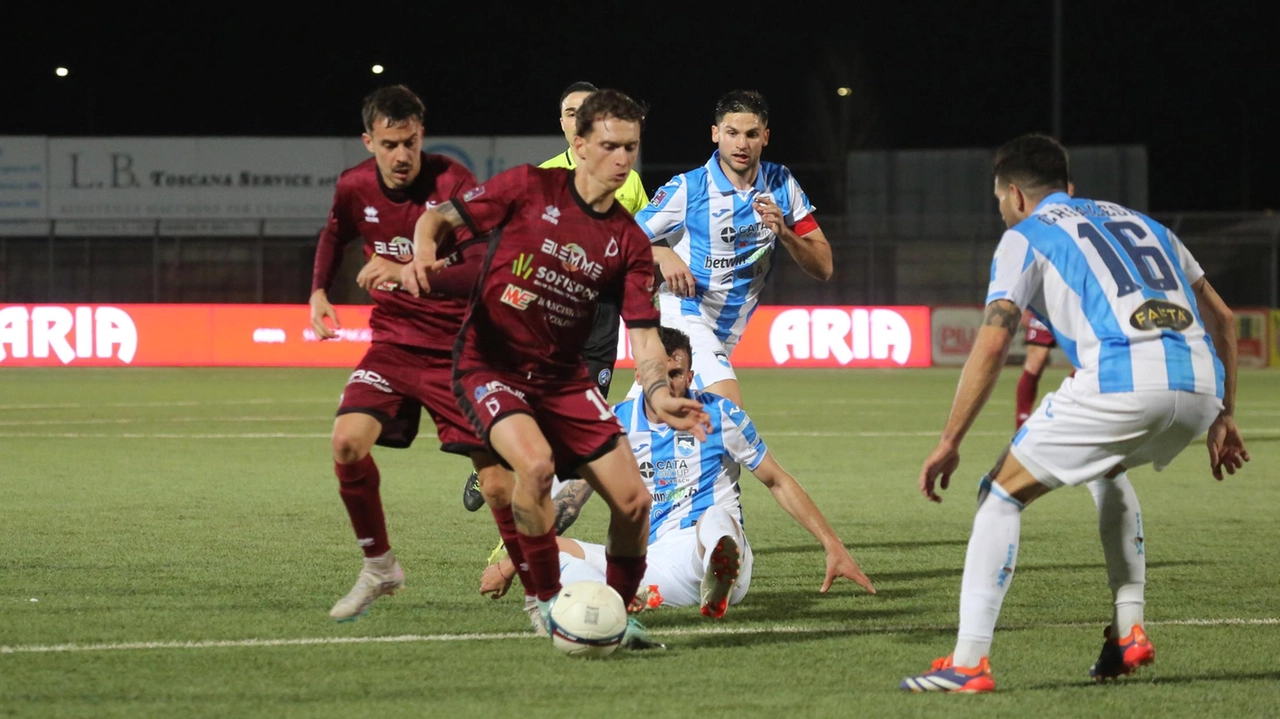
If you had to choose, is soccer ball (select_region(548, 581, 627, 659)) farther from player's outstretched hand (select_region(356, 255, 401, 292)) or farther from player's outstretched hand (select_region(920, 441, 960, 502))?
player's outstretched hand (select_region(356, 255, 401, 292))

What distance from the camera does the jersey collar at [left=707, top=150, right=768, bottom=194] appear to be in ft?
24.5

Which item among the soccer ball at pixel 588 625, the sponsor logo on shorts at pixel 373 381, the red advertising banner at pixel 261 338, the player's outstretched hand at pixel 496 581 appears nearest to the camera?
the soccer ball at pixel 588 625

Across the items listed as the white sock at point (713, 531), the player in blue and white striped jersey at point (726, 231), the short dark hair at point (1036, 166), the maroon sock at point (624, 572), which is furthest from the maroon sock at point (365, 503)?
the short dark hair at point (1036, 166)

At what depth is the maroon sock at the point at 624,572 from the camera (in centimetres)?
547

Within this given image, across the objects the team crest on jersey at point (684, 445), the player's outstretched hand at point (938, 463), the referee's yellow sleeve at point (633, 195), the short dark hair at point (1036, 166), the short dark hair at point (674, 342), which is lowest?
the team crest on jersey at point (684, 445)

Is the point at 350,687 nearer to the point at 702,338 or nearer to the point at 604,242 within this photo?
the point at 604,242

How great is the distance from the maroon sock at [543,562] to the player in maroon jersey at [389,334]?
0.55 m

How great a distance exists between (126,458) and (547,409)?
730 cm

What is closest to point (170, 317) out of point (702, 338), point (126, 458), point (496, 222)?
point (126, 458)

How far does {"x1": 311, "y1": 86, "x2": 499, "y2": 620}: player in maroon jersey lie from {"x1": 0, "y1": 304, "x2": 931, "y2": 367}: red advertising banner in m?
18.6

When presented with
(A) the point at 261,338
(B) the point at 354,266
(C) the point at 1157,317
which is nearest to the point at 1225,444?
(C) the point at 1157,317

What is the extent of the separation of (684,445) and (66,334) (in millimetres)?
20493

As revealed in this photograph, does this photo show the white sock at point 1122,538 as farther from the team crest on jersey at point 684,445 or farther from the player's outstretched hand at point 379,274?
the player's outstretched hand at point 379,274

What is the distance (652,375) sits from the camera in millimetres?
5129
